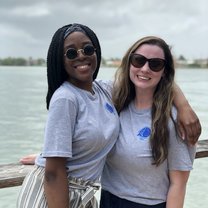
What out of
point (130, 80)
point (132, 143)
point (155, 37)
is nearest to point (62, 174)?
point (132, 143)

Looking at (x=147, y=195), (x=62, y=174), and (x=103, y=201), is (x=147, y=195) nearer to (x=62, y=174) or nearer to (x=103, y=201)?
(x=103, y=201)

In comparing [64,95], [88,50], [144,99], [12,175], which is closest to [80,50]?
[88,50]

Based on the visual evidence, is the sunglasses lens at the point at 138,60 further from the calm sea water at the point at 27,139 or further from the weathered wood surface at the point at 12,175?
the weathered wood surface at the point at 12,175

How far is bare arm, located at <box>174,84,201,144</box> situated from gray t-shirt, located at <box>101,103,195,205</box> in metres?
0.04

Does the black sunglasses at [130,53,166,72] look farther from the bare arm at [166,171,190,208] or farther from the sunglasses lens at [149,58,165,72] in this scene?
the bare arm at [166,171,190,208]

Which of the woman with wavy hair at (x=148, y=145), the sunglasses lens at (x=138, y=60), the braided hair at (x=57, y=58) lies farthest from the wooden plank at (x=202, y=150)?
the braided hair at (x=57, y=58)

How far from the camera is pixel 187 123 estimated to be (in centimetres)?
204

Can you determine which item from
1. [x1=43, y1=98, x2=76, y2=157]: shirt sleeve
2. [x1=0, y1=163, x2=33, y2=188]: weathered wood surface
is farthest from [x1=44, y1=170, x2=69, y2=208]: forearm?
[x1=0, y1=163, x2=33, y2=188]: weathered wood surface

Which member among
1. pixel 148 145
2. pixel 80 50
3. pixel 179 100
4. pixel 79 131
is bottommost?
pixel 148 145

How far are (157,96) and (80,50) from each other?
19.8 inches

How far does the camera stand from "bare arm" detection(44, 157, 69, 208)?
182 centimetres

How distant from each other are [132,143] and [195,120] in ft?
1.09

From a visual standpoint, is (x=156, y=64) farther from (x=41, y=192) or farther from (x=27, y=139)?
(x=27, y=139)

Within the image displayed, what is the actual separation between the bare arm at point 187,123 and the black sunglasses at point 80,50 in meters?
0.53
